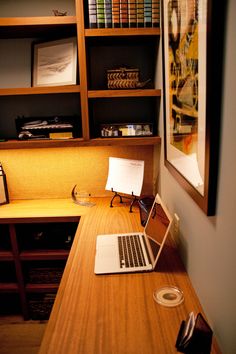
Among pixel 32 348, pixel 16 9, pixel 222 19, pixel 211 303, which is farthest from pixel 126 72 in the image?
pixel 32 348


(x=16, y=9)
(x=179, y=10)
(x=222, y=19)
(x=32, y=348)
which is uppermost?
(x=16, y=9)

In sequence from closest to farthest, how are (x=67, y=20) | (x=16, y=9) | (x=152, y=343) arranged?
(x=152, y=343) → (x=67, y=20) → (x=16, y=9)

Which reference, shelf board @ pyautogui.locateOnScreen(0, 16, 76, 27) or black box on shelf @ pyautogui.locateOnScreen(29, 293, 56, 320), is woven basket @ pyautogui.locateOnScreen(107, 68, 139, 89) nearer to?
shelf board @ pyautogui.locateOnScreen(0, 16, 76, 27)

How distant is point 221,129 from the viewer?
843 mm

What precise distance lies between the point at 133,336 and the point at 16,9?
223 cm

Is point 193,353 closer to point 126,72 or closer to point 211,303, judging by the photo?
point 211,303

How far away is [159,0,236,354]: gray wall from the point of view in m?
0.77

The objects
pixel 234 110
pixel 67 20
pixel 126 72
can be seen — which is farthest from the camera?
pixel 126 72

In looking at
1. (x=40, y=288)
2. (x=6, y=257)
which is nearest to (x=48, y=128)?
(x=6, y=257)

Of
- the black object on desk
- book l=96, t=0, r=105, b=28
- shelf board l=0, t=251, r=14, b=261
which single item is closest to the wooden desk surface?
shelf board l=0, t=251, r=14, b=261

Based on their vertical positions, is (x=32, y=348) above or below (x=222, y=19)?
below

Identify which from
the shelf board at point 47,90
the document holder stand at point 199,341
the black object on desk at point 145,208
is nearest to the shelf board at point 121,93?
the shelf board at point 47,90

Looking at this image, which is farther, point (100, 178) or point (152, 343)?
point (100, 178)

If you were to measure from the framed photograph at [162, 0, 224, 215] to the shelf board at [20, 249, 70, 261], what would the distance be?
1.14 metres
